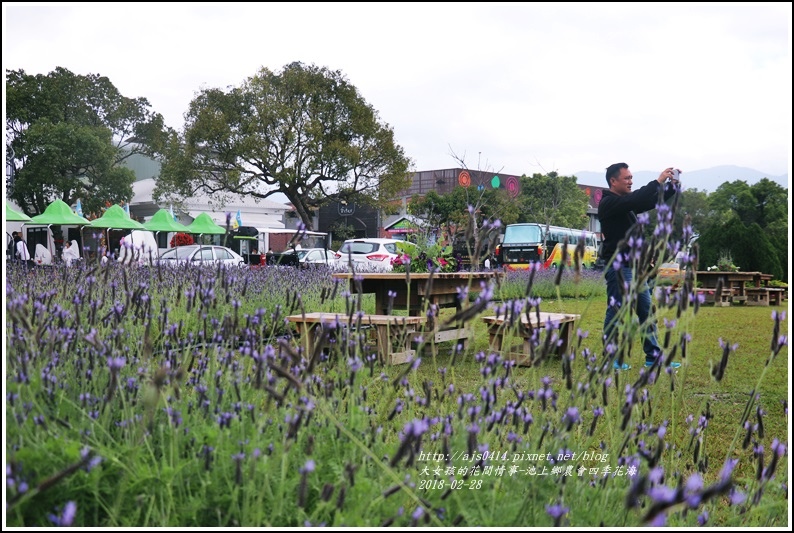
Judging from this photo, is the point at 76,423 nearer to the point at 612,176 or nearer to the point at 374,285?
the point at 612,176

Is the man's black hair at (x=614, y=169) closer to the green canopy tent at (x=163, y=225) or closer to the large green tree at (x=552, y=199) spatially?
the green canopy tent at (x=163, y=225)

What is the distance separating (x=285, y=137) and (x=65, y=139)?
8.05 meters

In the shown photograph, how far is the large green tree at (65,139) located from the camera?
2534 centimetres

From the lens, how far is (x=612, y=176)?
17.1ft

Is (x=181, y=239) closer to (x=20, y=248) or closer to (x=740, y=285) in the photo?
(x=20, y=248)

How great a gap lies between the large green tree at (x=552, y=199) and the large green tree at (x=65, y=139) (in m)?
16.8

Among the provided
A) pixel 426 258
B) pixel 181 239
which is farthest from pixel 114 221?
pixel 426 258

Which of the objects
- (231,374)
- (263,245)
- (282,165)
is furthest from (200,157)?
(231,374)

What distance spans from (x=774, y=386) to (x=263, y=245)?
2781cm

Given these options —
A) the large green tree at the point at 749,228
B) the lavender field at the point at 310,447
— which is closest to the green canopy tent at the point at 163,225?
the large green tree at the point at 749,228

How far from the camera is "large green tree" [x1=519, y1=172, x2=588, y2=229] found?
32375 mm

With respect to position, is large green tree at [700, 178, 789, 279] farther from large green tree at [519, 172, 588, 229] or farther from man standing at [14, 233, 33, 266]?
man standing at [14, 233, 33, 266]

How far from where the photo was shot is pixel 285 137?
25734mm

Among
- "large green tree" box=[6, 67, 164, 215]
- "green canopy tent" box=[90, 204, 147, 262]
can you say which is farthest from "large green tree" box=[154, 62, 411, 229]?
"green canopy tent" box=[90, 204, 147, 262]
